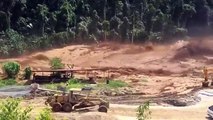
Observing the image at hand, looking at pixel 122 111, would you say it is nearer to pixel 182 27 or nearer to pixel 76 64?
pixel 76 64

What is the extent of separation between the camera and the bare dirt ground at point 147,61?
34469mm

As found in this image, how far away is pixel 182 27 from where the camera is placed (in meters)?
58.6

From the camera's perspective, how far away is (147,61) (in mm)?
Answer: 45094

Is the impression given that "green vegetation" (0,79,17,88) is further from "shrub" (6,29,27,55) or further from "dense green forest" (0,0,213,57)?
"dense green forest" (0,0,213,57)

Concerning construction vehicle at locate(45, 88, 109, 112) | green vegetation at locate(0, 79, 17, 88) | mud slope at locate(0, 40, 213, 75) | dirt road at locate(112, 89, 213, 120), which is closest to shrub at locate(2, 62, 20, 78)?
green vegetation at locate(0, 79, 17, 88)

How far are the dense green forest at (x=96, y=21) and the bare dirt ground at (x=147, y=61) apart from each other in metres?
2.37

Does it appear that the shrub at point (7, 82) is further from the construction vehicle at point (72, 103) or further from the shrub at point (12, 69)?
the construction vehicle at point (72, 103)

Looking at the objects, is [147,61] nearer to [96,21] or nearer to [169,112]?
[96,21]

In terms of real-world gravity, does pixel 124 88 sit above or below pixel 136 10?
below

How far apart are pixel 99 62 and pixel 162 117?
20983 mm

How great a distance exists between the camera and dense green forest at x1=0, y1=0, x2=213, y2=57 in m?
52.8

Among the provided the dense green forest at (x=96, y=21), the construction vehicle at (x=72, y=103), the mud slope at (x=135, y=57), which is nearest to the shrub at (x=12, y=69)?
the mud slope at (x=135, y=57)

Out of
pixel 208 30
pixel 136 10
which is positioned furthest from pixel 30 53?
pixel 208 30

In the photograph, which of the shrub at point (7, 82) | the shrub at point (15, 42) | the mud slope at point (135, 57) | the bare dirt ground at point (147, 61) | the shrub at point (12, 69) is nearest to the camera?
the shrub at point (7, 82)
